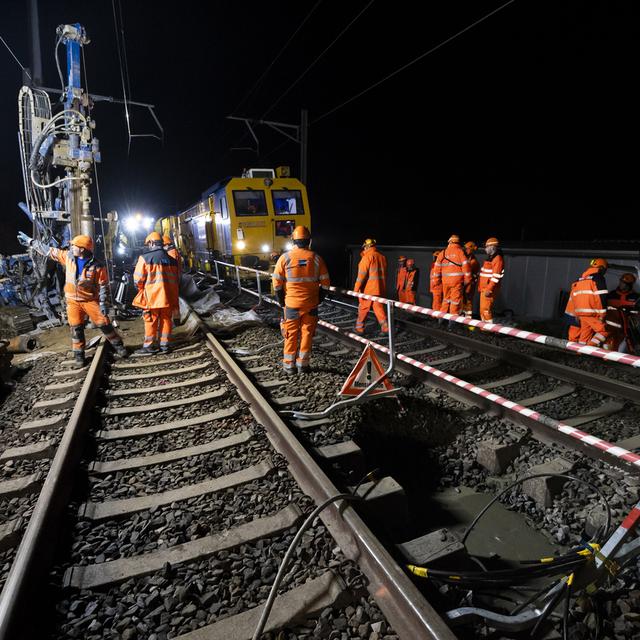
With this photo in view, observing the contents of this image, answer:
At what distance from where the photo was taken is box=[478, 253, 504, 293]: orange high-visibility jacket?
750 cm

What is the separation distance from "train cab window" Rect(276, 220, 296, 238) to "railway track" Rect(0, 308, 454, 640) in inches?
355

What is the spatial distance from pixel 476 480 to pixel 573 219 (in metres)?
29.4

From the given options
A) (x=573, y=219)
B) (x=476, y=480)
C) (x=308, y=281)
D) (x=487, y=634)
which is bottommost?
(x=476, y=480)

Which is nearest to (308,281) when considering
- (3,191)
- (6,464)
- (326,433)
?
(326,433)

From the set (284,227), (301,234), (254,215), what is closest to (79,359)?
(301,234)

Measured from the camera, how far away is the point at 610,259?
810cm

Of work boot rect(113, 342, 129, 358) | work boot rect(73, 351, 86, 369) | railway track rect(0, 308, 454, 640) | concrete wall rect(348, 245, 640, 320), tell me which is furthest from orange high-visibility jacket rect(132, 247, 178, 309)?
concrete wall rect(348, 245, 640, 320)

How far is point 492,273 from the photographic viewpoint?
7.57 metres

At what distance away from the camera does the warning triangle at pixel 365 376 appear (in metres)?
4.04

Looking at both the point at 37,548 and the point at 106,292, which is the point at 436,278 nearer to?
the point at 106,292

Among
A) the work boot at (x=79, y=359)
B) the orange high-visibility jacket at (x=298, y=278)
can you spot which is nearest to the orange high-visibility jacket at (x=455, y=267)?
the orange high-visibility jacket at (x=298, y=278)

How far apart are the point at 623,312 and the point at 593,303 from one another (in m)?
0.71

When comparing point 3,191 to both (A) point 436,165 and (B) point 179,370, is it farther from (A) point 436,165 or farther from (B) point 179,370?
(B) point 179,370

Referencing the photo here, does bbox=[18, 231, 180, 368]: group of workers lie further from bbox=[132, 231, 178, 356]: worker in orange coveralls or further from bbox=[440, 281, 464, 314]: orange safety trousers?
bbox=[440, 281, 464, 314]: orange safety trousers
